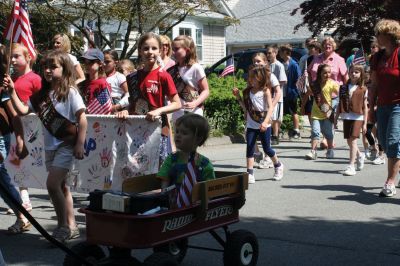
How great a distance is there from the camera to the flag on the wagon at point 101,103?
8.13m

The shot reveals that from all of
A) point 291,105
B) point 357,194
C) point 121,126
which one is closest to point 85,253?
point 121,126

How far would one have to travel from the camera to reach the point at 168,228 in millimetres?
4812

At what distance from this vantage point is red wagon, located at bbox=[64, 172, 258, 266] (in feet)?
15.3

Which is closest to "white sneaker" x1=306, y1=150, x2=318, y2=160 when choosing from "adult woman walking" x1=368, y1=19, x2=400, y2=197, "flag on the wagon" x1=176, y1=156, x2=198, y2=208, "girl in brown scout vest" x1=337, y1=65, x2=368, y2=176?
"girl in brown scout vest" x1=337, y1=65, x2=368, y2=176

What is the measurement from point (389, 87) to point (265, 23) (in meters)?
38.3

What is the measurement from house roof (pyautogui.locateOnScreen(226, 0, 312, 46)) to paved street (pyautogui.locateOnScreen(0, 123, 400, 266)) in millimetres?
34042

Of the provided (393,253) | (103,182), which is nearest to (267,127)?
(103,182)

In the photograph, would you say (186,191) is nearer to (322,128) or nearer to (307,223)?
(307,223)

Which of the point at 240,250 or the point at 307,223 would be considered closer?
the point at 240,250

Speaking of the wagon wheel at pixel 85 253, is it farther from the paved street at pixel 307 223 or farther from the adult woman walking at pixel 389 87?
the adult woman walking at pixel 389 87

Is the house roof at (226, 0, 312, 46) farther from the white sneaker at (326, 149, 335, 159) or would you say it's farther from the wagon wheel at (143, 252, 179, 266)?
the wagon wheel at (143, 252, 179, 266)

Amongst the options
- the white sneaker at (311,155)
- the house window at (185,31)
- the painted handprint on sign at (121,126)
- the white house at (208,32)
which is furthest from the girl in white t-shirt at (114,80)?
the house window at (185,31)

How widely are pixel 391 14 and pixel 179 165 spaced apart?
25.8 m

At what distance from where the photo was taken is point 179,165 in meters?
5.40
